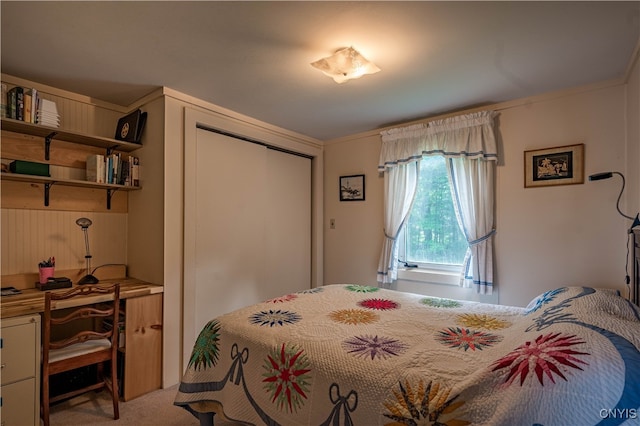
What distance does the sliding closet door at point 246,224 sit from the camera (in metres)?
2.90

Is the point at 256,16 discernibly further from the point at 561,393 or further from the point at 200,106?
the point at 561,393

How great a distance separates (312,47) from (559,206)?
2320mm

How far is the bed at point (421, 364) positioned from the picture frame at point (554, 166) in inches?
47.1

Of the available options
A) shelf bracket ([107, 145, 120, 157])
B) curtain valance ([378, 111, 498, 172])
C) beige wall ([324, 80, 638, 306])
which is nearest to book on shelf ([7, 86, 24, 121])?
shelf bracket ([107, 145, 120, 157])

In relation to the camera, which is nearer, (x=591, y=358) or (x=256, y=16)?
(x=591, y=358)

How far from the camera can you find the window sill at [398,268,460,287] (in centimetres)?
303

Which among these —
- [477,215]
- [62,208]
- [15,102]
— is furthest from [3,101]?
[477,215]

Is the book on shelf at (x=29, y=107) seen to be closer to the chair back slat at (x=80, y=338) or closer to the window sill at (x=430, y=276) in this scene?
the chair back slat at (x=80, y=338)

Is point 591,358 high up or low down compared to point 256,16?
down

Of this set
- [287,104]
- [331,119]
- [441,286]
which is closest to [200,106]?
[287,104]

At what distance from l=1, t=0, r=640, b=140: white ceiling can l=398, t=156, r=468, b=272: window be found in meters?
0.79

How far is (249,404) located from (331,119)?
2665 mm

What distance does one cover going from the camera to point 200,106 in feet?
9.19

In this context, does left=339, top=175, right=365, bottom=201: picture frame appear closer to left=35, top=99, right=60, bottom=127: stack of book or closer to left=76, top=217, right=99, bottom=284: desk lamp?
left=76, top=217, right=99, bottom=284: desk lamp
